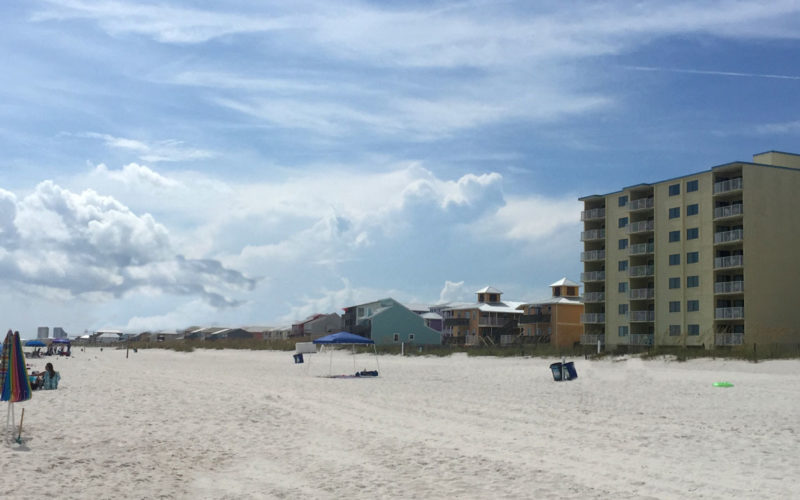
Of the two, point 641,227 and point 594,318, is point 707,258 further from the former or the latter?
point 594,318

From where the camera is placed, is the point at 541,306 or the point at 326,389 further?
the point at 541,306

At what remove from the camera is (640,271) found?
6347cm

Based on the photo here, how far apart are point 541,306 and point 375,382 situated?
54028mm

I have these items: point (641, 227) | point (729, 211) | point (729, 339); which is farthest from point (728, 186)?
point (729, 339)

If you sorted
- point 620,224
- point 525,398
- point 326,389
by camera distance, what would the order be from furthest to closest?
point 620,224 < point 326,389 < point 525,398

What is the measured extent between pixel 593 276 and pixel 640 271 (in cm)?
616

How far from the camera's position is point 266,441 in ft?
52.0

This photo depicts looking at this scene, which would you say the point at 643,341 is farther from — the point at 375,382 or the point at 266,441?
the point at 266,441

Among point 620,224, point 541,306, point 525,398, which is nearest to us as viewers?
point 525,398

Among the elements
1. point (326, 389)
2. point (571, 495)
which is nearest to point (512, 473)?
point (571, 495)

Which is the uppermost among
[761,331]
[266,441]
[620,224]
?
[620,224]

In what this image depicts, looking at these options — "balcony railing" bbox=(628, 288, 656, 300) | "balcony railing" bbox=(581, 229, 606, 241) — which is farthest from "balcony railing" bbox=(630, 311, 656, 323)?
"balcony railing" bbox=(581, 229, 606, 241)

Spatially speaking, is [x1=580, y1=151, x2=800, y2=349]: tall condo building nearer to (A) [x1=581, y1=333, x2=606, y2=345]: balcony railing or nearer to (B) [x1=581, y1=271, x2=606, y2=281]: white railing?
(A) [x1=581, y1=333, x2=606, y2=345]: balcony railing

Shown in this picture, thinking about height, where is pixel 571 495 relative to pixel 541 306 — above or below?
below
